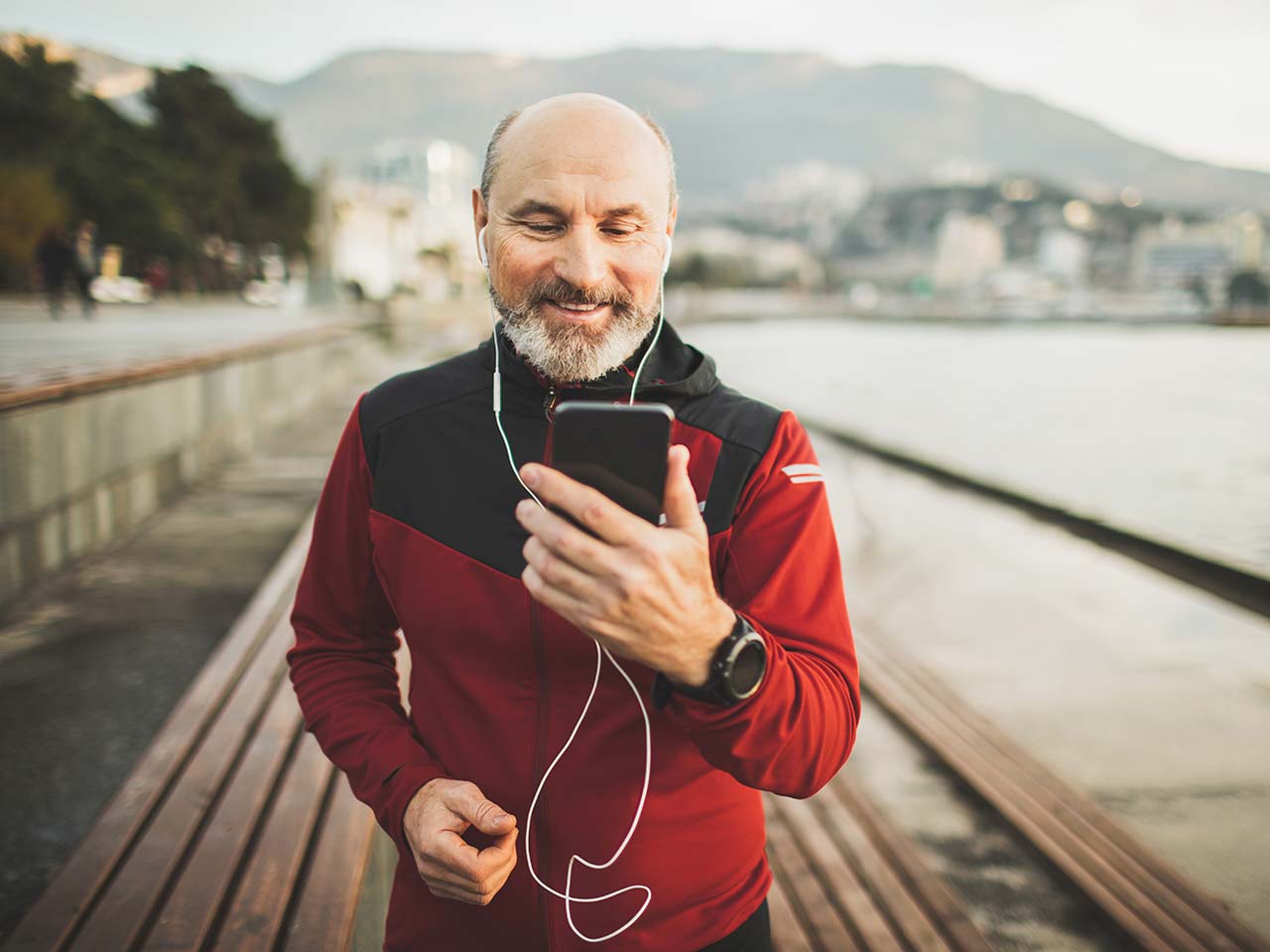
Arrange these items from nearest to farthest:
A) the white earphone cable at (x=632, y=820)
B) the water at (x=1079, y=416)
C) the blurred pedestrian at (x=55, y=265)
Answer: the white earphone cable at (x=632, y=820) < the water at (x=1079, y=416) < the blurred pedestrian at (x=55, y=265)

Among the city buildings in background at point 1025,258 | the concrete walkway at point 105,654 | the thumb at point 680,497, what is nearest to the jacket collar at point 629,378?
the thumb at point 680,497

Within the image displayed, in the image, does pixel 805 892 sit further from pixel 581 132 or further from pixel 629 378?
pixel 581 132

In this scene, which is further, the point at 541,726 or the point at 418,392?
the point at 418,392

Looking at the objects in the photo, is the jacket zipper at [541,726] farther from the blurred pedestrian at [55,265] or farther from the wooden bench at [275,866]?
the blurred pedestrian at [55,265]

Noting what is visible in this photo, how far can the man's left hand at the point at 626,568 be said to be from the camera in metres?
0.98

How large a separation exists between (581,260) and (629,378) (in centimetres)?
22

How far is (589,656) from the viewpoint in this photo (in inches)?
55.9

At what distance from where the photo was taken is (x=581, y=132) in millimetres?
1378

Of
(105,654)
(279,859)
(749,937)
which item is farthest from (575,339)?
(105,654)

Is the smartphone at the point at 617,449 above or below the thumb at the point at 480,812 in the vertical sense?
above

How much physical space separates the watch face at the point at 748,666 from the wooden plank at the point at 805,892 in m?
1.44

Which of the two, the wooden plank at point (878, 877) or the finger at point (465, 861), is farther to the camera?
the wooden plank at point (878, 877)

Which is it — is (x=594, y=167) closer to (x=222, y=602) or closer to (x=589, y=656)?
(x=589, y=656)

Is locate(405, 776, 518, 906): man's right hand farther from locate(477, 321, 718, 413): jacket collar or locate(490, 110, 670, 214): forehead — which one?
locate(490, 110, 670, 214): forehead
